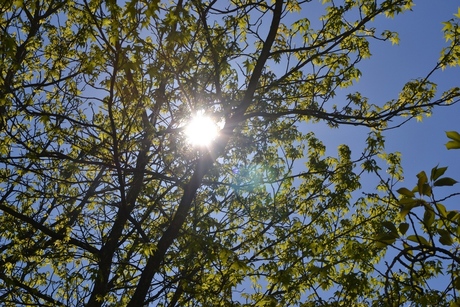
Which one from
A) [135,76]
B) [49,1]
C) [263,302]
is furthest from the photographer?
[49,1]

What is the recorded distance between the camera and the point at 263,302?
5359mm

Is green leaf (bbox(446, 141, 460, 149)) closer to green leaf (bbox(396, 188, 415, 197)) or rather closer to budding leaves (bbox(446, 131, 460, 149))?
budding leaves (bbox(446, 131, 460, 149))

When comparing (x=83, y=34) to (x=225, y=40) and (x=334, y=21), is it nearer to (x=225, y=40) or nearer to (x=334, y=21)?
(x=225, y=40)

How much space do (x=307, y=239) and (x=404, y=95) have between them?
10.1ft

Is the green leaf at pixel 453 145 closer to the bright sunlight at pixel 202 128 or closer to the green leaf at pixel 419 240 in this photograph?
the green leaf at pixel 419 240

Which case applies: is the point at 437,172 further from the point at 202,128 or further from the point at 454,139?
the point at 202,128

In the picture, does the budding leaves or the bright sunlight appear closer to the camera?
the budding leaves

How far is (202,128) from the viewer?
6.80m

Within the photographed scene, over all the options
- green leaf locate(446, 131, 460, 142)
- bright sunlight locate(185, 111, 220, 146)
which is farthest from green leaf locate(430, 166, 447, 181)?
bright sunlight locate(185, 111, 220, 146)

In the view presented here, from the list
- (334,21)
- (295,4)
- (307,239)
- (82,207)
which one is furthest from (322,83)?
(82,207)

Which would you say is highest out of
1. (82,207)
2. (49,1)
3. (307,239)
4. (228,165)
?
(49,1)

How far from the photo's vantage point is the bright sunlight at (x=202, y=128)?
22.2 feet

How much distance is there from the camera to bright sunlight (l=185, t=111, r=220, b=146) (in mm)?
6777

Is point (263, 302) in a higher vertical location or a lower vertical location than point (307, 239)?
lower
